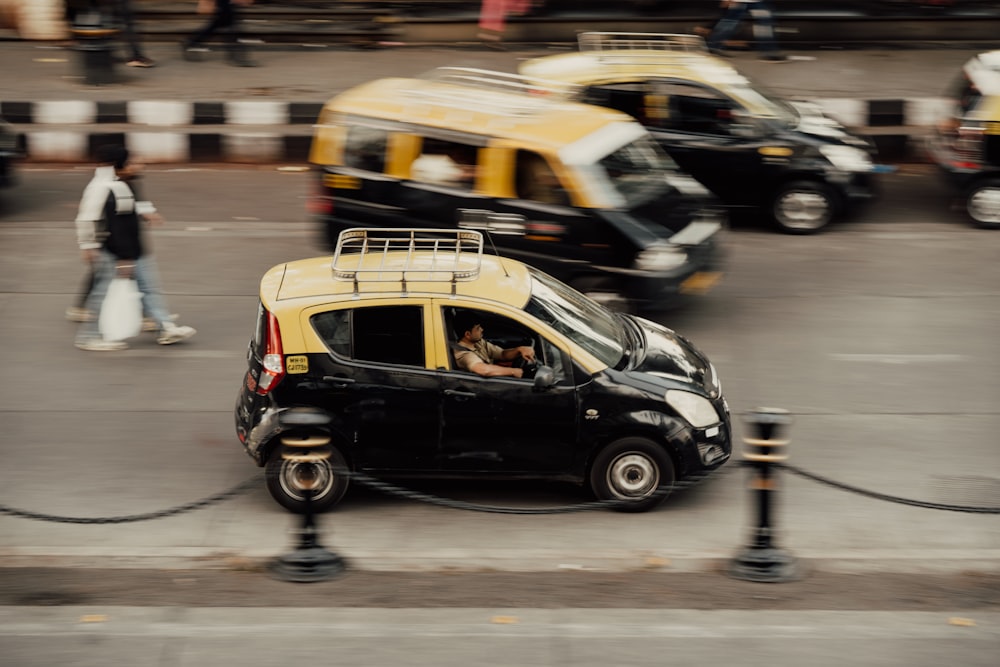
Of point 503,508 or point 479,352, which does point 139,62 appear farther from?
point 503,508

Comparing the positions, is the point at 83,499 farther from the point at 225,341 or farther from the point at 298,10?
the point at 298,10

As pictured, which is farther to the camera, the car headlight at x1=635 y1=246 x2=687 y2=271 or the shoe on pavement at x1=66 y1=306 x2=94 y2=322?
the shoe on pavement at x1=66 y1=306 x2=94 y2=322

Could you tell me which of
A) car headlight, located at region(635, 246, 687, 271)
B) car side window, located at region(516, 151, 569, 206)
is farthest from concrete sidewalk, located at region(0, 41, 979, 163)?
car headlight, located at region(635, 246, 687, 271)

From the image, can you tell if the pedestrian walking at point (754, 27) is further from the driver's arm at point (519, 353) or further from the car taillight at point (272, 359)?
the car taillight at point (272, 359)

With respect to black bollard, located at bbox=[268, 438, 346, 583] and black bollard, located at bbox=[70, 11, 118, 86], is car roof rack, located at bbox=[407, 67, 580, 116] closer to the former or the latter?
black bollard, located at bbox=[268, 438, 346, 583]

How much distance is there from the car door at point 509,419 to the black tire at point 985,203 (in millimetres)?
7405

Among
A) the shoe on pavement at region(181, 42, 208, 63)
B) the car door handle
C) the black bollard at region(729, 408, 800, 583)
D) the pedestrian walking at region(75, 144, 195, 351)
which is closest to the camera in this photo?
the black bollard at region(729, 408, 800, 583)

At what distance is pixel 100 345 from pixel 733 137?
666 centimetres

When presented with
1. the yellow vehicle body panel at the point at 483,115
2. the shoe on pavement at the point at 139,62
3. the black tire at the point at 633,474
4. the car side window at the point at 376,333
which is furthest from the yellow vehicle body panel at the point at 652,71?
the shoe on pavement at the point at 139,62

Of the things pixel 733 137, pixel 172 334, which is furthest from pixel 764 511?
pixel 733 137

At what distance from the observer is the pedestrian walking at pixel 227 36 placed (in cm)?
1998

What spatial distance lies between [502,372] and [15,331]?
5327 millimetres

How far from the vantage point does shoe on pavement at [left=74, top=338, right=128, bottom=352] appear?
439 inches

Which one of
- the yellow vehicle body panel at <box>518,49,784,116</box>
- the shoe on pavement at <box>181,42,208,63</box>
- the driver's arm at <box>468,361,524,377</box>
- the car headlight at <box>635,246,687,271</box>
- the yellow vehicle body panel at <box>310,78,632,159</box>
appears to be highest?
the shoe on pavement at <box>181,42,208,63</box>
